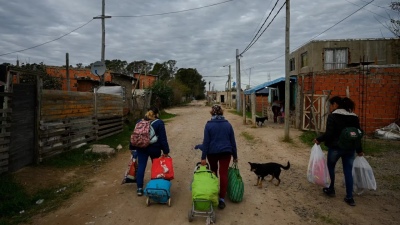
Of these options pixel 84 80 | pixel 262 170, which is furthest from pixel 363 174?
pixel 84 80

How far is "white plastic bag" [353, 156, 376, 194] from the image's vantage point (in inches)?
198

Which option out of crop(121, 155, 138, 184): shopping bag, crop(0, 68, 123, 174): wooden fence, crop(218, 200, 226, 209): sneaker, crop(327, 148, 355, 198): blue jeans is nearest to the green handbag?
crop(218, 200, 226, 209): sneaker

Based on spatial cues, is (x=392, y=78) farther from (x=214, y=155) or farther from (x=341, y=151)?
(x=214, y=155)

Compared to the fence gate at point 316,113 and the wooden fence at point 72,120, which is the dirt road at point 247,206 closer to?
the wooden fence at point 72,120

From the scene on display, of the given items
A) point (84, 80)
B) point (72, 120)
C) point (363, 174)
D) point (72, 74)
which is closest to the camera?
point (363, 174)

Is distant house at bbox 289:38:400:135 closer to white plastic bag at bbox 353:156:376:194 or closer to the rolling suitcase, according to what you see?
white plastic bag at bbox 353:156:376:194

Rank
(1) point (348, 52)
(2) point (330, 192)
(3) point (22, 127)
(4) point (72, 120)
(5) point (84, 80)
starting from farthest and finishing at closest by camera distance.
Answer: (5) point (84, 80) < (1) point (348, 52) < (4) point (72, 120) < (3) point (22, 127) < (2) point (330, 192)

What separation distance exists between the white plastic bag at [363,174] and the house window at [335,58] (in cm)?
1552

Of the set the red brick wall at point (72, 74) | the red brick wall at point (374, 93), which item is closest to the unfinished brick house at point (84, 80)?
the red brick wall at point (72, 74)

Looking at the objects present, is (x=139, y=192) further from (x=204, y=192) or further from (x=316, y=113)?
(x=316, y=113)

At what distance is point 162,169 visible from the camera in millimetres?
4992

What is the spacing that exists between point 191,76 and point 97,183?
61792 mm

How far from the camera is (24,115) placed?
6621mm

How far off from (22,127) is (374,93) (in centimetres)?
1304
